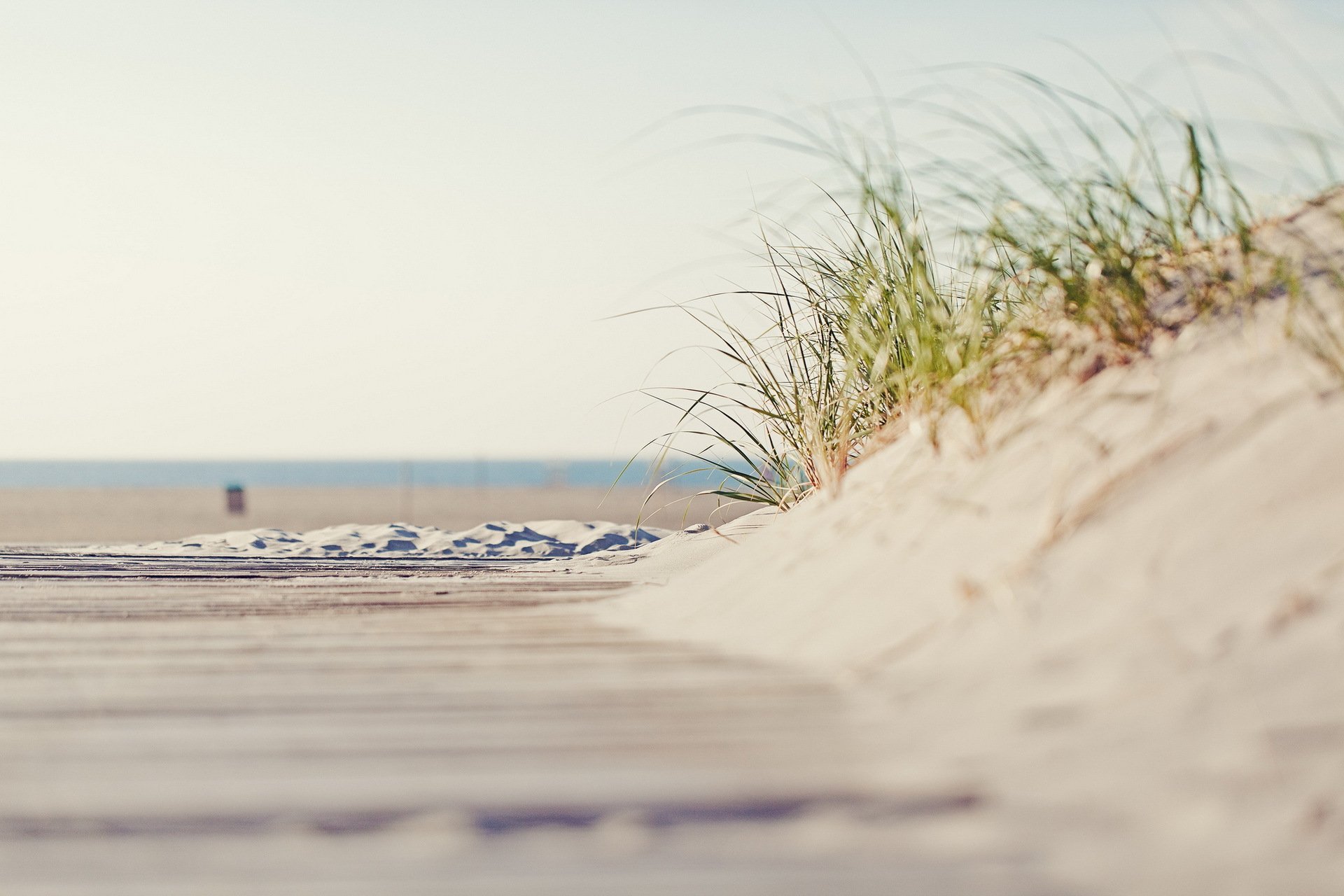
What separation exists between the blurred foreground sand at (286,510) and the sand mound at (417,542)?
16.8 ft

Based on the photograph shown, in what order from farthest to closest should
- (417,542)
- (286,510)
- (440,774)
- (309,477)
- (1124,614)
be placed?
1. (309,477)
2. (286,510)
3. (417,542)
4. (1124,614)
5. (440,774)

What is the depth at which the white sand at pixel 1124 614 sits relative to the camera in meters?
0.89

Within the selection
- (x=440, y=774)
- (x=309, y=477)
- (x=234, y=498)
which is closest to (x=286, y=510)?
(x=234, y=498)

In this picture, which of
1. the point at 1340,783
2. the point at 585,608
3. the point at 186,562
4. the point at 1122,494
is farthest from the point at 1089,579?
the point at 186,562

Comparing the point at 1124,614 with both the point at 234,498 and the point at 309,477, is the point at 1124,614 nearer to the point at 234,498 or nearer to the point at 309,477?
the point at 234,498

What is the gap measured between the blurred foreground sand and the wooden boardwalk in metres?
9.02

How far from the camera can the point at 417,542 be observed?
5.13 m

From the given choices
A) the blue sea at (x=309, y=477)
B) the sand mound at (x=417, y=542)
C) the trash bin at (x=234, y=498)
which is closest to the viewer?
the sand mound at (x=417, y=542)

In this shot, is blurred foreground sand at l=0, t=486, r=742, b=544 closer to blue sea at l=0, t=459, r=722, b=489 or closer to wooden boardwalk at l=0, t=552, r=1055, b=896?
wooden boardwalk at l=0, t=552, r=1055, b=896

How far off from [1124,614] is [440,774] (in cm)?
77

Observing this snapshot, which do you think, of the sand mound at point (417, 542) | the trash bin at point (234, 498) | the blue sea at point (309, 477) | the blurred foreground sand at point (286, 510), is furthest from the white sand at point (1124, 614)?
the blue sea at point (309, 477)

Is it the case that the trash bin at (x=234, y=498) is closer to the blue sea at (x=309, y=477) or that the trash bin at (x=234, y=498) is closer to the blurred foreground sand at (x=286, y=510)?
the blurred foreground sand at (x=286, y=510)

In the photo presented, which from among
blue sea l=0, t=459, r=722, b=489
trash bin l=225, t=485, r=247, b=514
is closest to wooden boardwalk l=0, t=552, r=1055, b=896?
trash bin l=225, t=485, r=247, b=514

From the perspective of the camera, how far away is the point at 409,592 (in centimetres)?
252
